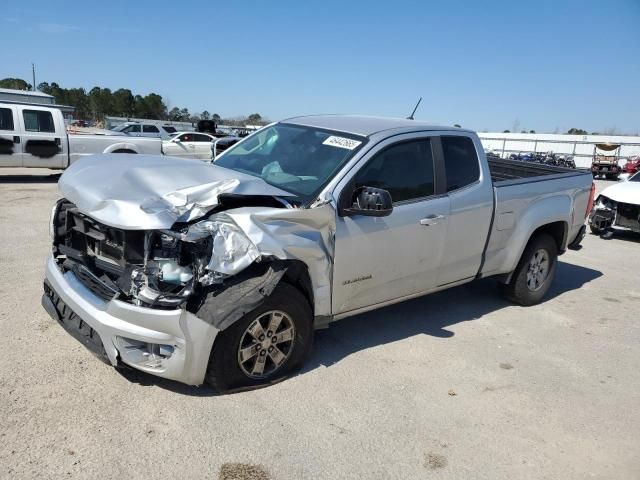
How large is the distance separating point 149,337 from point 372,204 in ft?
5.62

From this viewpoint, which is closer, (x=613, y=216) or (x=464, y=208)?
(x=464, y=208)

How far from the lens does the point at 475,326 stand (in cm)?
515

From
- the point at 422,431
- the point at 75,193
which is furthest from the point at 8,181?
the point at 422,431

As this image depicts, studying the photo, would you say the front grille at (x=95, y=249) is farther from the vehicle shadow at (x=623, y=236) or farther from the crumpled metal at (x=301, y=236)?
the vehicle shadow at (x=623, y=236)

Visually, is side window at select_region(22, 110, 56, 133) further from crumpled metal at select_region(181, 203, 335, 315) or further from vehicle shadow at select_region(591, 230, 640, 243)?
vehicle shadow at select_region(591, 230, 640, 243)

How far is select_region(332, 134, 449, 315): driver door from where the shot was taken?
151 inches

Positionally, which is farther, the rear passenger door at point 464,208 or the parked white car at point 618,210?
the parked white car at point 618,210

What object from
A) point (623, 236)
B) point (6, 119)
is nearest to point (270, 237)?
point (623, 236)

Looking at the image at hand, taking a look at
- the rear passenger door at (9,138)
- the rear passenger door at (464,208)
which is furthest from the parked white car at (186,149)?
the rear passenger door at (464,208)

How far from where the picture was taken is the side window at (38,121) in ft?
40.4

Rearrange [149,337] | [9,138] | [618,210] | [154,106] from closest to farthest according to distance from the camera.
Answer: [149,337] → [618,210] → [9,138] → [154,106]

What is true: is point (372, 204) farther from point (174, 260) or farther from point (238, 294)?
point (174, 260)

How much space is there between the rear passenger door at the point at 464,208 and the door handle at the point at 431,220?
174mm

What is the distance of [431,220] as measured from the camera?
171 inches
